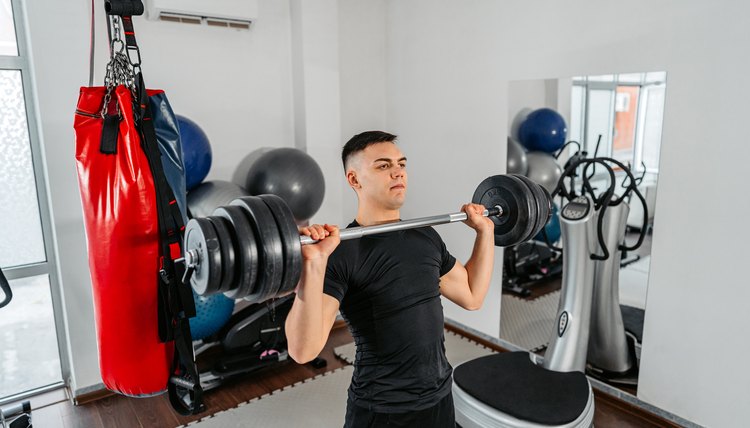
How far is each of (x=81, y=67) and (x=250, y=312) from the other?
5.27ft

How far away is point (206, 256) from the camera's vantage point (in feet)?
3.85

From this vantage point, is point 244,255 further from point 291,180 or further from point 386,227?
point 291,180

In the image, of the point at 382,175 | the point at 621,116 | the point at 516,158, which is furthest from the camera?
the point at 516,158

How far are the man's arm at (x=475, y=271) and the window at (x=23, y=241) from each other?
7.99ft

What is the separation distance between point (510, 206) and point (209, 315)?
1.84 meters

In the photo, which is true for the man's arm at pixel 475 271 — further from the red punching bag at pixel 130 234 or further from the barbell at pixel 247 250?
the red punching bag at pixel 130 234

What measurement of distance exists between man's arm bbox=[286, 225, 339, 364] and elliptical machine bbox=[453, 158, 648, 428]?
1310 millimetres

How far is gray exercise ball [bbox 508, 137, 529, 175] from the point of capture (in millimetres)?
3098

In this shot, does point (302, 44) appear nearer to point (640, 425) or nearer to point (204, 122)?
point (204, 122)

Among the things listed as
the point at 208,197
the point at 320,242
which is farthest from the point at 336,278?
the point at 208,197

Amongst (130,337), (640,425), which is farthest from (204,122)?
(640,425)

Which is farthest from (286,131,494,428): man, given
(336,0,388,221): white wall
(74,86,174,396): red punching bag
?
(336,0,388,221): white wall

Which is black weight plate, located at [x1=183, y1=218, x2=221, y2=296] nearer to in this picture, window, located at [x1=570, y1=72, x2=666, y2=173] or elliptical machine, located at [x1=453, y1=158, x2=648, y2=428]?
elliptical machine, located at [x1=453, y1=158, x2=648, y2=428]

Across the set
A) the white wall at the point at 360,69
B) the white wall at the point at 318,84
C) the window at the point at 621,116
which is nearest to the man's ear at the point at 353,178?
the window at the point at 621,116
